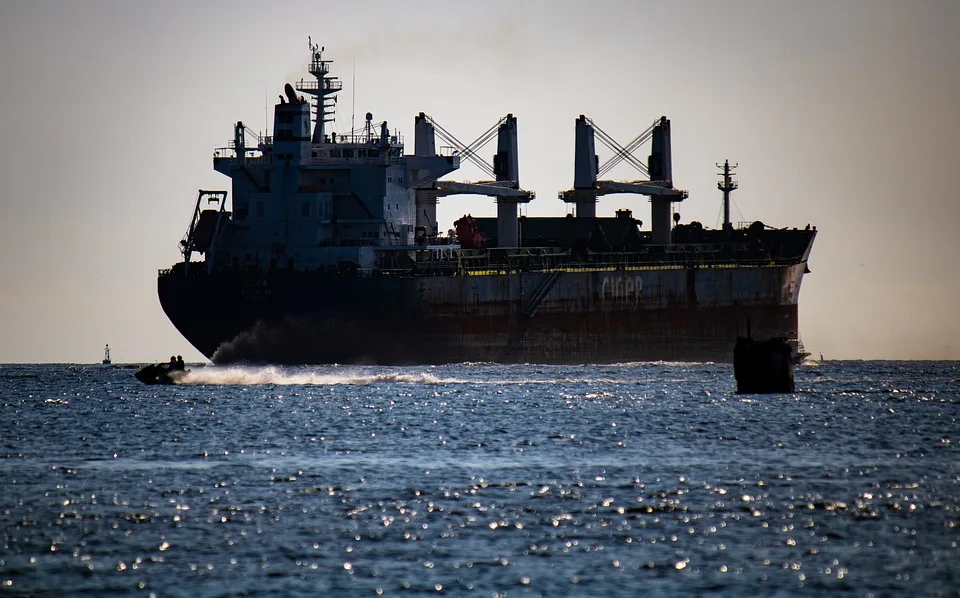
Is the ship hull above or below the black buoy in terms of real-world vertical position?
above

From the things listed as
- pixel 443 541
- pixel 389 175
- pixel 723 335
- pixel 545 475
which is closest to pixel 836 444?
pixel 545 475

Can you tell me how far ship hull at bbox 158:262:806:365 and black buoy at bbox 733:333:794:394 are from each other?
30.9 ft

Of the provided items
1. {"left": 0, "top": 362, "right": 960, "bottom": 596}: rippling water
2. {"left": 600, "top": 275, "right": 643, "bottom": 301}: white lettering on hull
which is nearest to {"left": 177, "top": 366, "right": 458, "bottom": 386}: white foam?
{"left": 0, "top": 362, "right": 960, "bottom": 596}: rippling water

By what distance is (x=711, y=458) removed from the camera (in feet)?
151

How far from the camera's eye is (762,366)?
7300 centimetres

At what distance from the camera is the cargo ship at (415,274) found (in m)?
95.2

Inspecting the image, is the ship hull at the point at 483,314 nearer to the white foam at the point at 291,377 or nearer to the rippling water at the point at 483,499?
the white foam at the point at 291,377

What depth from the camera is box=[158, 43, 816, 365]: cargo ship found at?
9519 cm

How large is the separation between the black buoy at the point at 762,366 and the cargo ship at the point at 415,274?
29.8 metres

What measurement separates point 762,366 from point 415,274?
32.3 meters

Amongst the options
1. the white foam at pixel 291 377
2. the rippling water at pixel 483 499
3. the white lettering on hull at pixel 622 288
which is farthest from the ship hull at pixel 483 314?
the rippling water at pixel 483 499

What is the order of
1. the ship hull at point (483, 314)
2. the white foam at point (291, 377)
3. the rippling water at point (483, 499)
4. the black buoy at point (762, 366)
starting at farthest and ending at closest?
1. the ship hull at point (483, 314)
2. the white foam at point (291, 377)
3. the black buoy at point (762, 366)
4. the rippling water at point (483, 499)

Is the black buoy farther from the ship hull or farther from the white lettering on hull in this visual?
the white lettering on hull

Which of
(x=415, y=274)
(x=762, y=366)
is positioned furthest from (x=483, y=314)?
(x=762, y=366)
